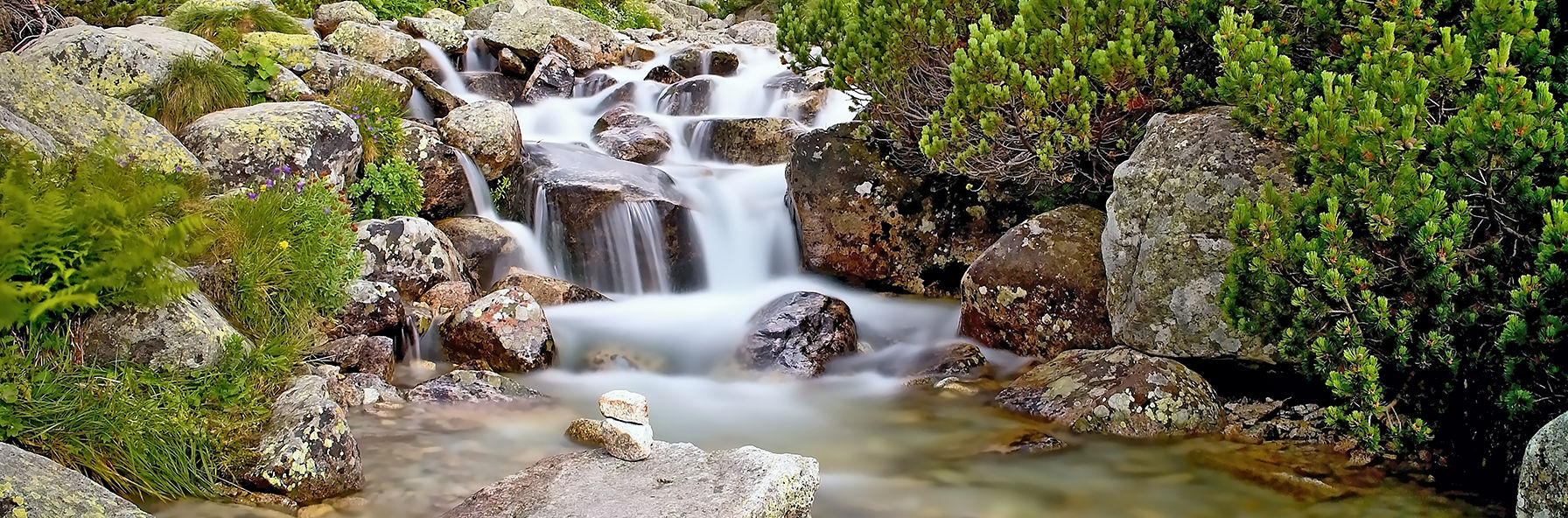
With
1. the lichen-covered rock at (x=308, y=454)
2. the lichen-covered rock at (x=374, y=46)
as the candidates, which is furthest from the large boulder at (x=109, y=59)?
the lichen-covered rock at (x=308, y=454)

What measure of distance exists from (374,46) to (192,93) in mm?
5587

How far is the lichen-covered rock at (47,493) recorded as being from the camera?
9.99 feet

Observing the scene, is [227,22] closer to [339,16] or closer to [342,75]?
[342,75]

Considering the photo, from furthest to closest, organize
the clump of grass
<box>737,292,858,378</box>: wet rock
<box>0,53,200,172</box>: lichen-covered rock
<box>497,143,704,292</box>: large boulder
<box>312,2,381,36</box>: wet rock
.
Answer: <box>312,2,381,36</box>: wet rock, <box>497,143,704,292</box>: large boulder, the clump of grass, <box>737,292,858,378</box>: wet rock, <box>0,53,200,172</box>: lichen-covered rock

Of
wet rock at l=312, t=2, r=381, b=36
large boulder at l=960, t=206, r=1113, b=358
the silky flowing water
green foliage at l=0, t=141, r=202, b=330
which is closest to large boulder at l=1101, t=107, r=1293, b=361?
large boulder at l=960, t=206, r=1113, b=358

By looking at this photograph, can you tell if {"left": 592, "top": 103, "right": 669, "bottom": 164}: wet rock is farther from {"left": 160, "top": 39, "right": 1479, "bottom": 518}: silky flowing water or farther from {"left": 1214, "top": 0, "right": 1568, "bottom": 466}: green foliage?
{"left": 1214, "top": 0, "right": 1568, "bottom": 466}: green foliage

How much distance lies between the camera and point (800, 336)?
281 inches

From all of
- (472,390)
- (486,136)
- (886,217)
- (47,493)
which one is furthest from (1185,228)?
(486,136)

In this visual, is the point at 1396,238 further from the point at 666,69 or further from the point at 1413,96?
the point at 666,69

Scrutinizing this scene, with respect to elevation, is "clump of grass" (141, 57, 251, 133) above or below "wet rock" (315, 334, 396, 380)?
above

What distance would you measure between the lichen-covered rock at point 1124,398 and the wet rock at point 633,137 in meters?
6.86

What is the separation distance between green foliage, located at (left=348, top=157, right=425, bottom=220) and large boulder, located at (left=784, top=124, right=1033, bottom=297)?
354 centimetres

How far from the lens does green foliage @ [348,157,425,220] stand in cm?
854

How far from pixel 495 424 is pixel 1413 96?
15.5ft
